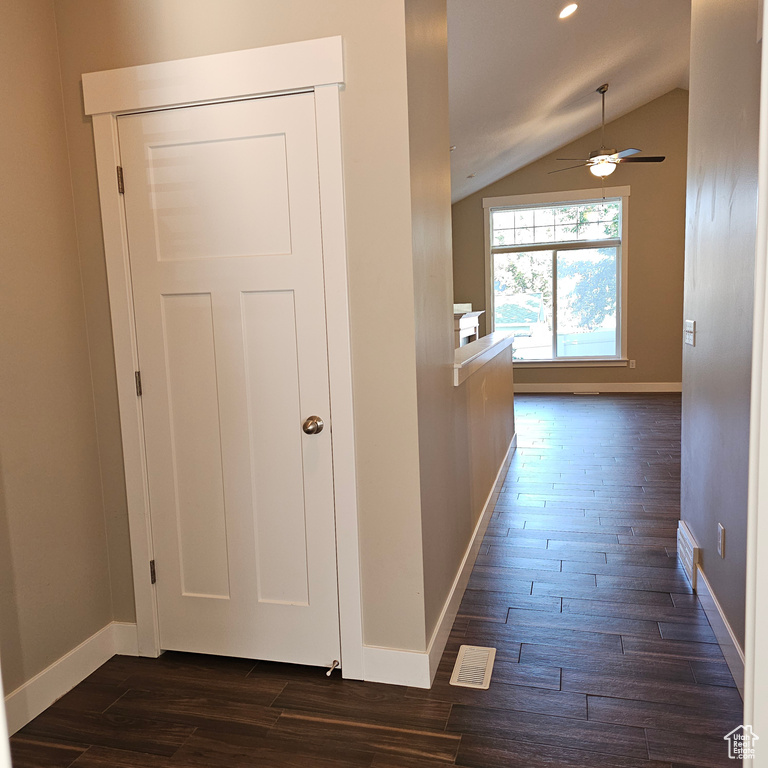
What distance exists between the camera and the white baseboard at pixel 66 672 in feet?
7.13

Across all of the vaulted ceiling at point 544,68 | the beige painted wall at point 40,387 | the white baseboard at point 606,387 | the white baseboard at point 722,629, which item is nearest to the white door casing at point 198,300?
the beige painted wall at point 40,387

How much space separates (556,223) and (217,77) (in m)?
7.56

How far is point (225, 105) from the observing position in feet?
7.47

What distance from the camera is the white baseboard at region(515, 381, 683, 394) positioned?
883 centimetres

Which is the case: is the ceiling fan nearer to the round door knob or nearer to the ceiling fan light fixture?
the ceiling fan light fixture

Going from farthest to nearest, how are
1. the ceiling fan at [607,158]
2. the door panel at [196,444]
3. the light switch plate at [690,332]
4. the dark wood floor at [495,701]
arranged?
the ceiling fan at [607,158], the light switch plate at [690,332], the door panel at [196,444], the dark wood floor at [495,701]

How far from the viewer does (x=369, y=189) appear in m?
2.19

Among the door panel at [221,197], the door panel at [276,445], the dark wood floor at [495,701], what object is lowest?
the dark wood floor at [495,701]

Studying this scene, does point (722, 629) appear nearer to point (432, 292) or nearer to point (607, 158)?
point (432, 292)

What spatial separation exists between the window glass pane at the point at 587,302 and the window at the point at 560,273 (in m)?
0.01

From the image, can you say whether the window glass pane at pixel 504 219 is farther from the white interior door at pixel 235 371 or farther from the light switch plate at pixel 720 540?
the white interior door at pixel 235 371

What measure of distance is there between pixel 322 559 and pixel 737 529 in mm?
1466

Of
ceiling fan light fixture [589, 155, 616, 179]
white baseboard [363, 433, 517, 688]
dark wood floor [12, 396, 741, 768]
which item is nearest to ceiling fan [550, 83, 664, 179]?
ceiling fan light fixture [589, 155, 616, 179]

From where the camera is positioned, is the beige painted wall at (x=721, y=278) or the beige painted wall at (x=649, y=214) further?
the beige painted wall at (x=649, y=214)
